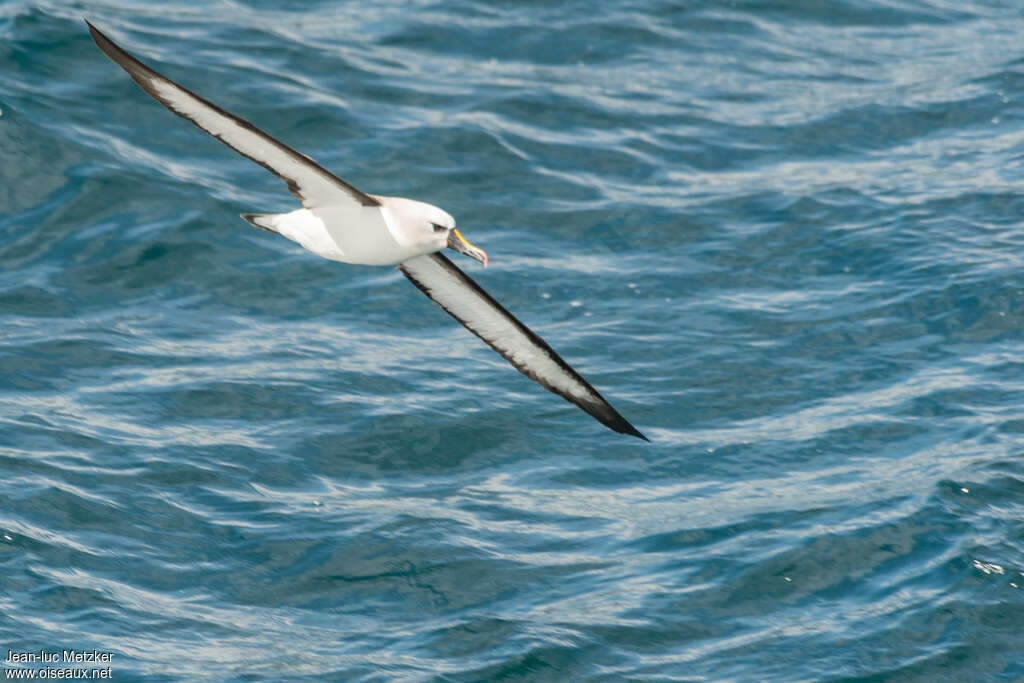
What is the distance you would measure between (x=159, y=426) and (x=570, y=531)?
4.49m

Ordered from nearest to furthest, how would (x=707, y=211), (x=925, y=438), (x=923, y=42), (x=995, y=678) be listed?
(x=995, y=678) → (x=925, y=438) → (x=707, y=211) → (x=923, y=42)

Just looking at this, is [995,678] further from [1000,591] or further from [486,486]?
[486,486]

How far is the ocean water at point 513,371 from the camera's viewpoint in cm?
1288

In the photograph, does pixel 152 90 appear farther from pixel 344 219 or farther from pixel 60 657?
pixel 60 657

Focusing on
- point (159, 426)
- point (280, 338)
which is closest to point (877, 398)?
point (280, 338)

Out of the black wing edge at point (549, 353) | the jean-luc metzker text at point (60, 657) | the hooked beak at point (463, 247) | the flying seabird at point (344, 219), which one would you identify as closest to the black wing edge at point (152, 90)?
the flying seabird at point (344, 219)

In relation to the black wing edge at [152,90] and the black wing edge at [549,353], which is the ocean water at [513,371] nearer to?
the black wing edge at [549,353]

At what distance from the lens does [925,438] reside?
1529 centimetres

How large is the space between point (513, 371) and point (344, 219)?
562 centimetres

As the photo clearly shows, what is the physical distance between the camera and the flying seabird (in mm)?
10141

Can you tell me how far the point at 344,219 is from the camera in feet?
36.9

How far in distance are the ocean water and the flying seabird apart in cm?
232

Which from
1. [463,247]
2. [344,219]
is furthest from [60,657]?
[463,247]

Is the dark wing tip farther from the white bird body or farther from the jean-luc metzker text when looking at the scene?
the jean-luc metzker text
